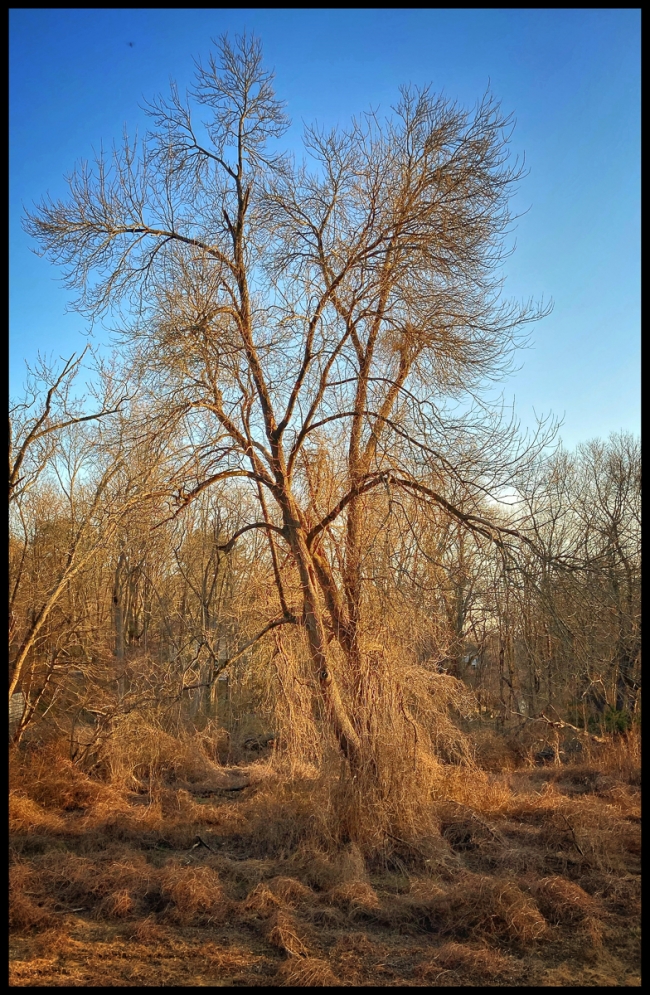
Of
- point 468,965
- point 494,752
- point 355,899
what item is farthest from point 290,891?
point 494,752

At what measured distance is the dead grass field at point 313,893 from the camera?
551cm

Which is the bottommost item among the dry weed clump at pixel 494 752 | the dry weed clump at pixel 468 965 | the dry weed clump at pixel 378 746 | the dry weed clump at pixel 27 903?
the dry weed clump at pixel 494 752

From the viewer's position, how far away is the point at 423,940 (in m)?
6.14

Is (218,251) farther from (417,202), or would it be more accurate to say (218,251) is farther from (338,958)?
(338,958)

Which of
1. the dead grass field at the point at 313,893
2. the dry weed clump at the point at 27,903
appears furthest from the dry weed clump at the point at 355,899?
the dry weed clump at the point at 27,903

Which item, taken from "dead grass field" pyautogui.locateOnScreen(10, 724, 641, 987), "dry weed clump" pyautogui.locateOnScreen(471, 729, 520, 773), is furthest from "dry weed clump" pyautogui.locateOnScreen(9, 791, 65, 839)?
"dry weed clump" pyautogui.locateOnScreen(471, 729, 520, 773)

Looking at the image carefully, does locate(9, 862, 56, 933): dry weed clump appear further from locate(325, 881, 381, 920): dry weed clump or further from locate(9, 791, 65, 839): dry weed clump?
locate(325, 881, 381, 920): dry weed clump

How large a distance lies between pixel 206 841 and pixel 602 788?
23.2ft

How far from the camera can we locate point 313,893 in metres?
7.14

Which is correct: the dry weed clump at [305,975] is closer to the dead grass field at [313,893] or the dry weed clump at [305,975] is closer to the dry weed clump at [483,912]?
the dead grass field at [313,893]

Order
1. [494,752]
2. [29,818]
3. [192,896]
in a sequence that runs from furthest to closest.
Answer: [494,752], [29,818], [192,896]

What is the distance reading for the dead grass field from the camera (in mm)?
5512

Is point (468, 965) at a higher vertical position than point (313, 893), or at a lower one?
higher

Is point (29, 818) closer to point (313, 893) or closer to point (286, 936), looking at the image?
point (313, 893)
